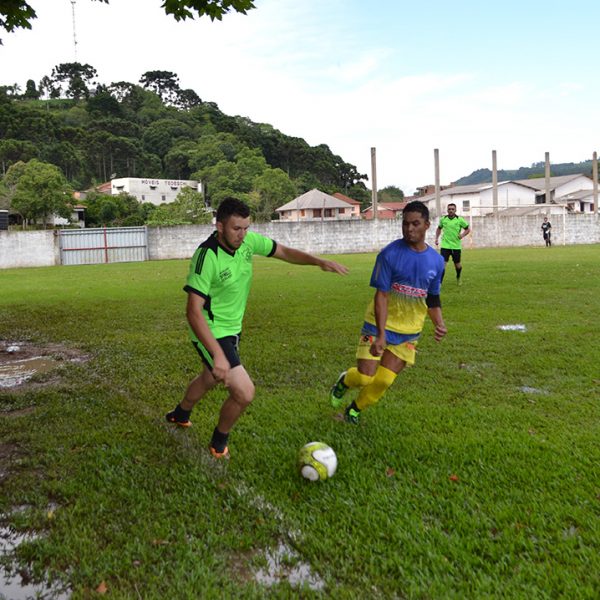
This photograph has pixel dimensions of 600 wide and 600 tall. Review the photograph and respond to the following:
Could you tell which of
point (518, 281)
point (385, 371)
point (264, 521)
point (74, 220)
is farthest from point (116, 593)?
point (74, 220)

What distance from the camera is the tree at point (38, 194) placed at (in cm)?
5378

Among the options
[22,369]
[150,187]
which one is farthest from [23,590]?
[150,187]

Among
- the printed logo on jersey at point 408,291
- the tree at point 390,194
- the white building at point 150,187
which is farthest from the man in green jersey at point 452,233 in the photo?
the tree at point 390,194

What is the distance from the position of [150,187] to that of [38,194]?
1484 inches

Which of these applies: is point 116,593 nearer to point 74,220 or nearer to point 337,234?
point 337,234

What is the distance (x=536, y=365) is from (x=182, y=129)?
10714cm

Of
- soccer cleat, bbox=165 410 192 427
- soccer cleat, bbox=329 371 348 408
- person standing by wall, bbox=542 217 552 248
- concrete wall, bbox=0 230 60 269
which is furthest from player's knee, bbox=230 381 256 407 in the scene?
person standing by wall, bbox=542 217 552 248

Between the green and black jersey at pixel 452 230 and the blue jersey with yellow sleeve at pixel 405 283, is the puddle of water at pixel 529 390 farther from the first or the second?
the green and black jersey at pixel 452 230

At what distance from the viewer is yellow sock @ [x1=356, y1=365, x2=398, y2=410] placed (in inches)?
Answer: 188

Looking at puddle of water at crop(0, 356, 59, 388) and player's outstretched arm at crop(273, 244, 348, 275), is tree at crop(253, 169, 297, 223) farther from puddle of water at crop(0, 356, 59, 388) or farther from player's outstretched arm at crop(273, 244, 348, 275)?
player's outstretched arm at crop(273, 244, 348, 275)

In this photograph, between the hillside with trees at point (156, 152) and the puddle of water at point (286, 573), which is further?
the hillside with trees at point (156, 152)

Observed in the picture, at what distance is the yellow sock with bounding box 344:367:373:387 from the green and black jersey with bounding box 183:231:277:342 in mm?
1242

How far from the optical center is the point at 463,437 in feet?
14.6

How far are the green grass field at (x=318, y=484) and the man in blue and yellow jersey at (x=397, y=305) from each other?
0.38 m
